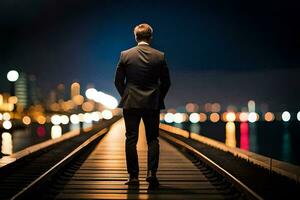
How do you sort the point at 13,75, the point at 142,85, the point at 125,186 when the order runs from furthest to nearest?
the point at 13,75
the point at 125,186
the point at 142,85

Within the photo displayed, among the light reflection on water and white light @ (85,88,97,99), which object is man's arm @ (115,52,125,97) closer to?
the light reflection on water

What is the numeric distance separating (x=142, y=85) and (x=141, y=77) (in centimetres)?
11

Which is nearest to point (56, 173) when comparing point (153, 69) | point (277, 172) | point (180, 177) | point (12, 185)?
point (12, 185)

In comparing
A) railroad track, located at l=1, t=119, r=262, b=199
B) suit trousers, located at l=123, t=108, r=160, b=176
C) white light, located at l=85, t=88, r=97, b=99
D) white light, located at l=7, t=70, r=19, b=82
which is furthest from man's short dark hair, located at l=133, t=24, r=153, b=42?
white light, located at l=85, t=88, r=97, b=99

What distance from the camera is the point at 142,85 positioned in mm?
7512

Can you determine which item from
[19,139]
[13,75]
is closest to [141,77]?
[13,75]

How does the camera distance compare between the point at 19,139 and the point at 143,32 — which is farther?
the point at 19,139

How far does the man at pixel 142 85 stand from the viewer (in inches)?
295

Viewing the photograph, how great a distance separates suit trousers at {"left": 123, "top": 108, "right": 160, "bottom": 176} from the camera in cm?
755

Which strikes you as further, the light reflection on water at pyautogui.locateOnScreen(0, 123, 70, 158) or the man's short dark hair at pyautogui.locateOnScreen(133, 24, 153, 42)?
the light reflection on water at pyautogui.locateOnScreen(0, 123, 70, 158)

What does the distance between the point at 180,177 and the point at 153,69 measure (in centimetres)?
277

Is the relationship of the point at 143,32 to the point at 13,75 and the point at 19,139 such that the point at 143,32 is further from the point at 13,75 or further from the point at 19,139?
the point at 19,139

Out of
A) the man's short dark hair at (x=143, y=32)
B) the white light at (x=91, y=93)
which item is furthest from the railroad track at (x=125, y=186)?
the white light at (x=91, y=93)

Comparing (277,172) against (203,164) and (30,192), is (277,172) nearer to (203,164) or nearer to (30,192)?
(203,164)
